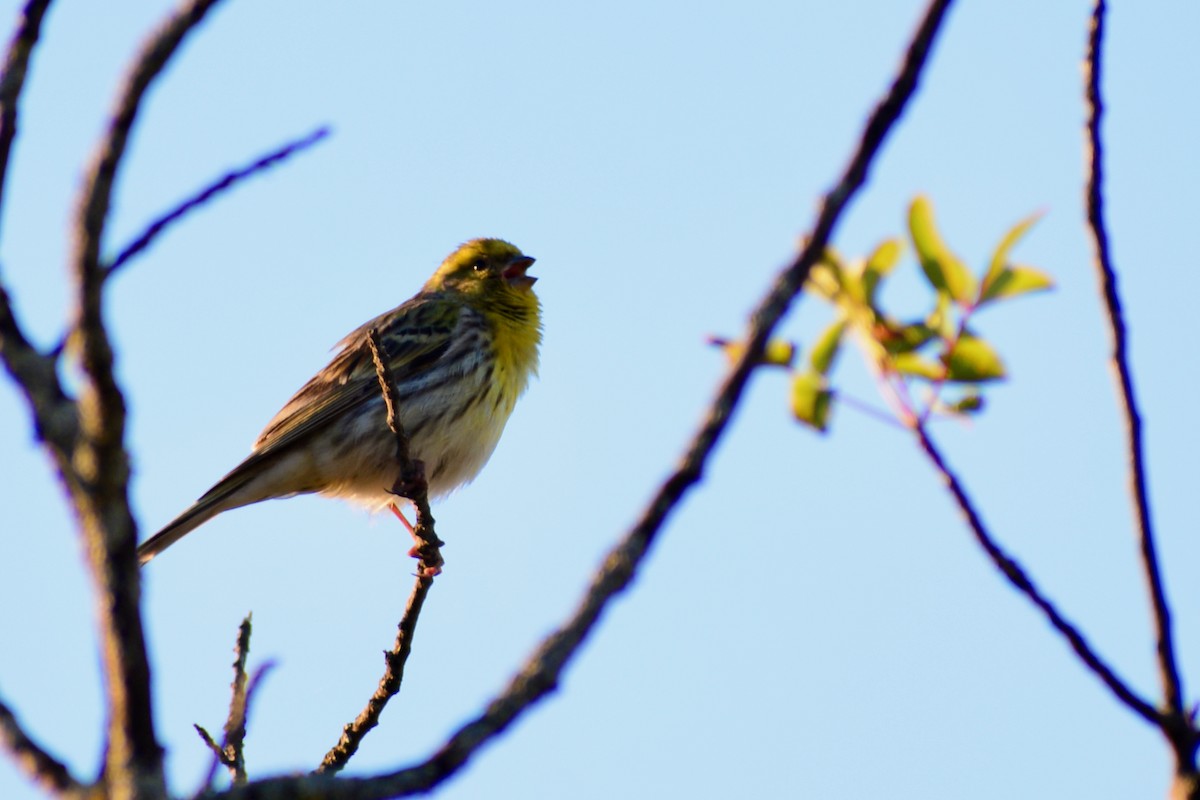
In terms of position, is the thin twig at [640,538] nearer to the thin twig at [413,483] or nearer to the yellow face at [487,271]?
the thin twig at [413,483]

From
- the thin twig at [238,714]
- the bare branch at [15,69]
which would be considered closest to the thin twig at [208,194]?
the bare branch at [15,69]

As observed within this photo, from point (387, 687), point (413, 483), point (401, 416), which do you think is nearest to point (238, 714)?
point (387, 687)

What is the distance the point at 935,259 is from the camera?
9.23ft

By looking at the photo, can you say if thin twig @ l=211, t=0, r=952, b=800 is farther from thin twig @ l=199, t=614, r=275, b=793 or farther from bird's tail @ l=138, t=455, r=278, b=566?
bird's tail @ l=138, t=455, r=278, b=566

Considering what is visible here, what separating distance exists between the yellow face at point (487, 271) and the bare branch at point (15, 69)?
328 inches

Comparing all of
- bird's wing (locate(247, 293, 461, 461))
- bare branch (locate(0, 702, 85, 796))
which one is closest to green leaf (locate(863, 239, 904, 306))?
bare branch (locate(0, 702, 85, 796))

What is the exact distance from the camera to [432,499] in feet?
32.4

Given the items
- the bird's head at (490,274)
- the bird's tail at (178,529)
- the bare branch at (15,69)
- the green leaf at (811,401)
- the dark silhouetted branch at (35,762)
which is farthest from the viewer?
the bird's head at (490,274)

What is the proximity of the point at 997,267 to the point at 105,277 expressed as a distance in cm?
172

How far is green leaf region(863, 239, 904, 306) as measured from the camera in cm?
277

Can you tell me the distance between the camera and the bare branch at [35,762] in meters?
2.27

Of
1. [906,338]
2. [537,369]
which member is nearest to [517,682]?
[906,338]

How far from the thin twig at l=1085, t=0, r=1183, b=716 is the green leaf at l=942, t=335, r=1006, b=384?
245 mm

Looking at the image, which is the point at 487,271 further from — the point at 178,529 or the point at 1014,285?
the point at 1014,285
